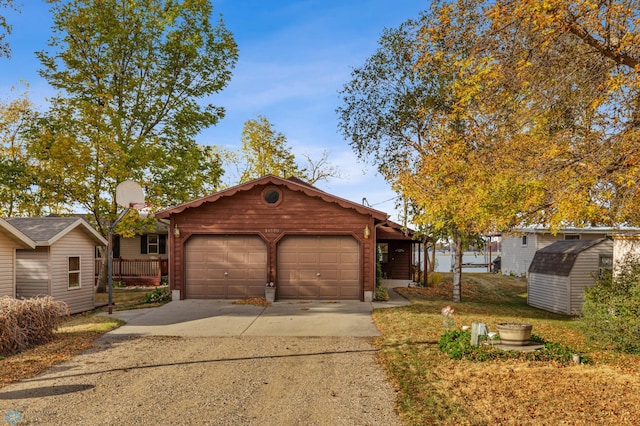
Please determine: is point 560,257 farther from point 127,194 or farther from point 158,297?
point 127,194

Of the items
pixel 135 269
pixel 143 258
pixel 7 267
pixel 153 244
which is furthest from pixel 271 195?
pixel 143 258

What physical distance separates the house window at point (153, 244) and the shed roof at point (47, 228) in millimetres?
12563

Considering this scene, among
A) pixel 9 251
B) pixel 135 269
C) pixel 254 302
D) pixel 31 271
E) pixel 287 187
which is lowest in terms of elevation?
pixel 254 302

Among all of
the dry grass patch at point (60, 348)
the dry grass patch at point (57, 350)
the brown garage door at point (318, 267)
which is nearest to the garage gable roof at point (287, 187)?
the brown garage door at point (318, 267)

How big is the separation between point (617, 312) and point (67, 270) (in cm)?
1700

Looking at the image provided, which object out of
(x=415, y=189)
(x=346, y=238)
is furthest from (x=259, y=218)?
(x=415, y=189)

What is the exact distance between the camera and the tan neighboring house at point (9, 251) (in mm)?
13808

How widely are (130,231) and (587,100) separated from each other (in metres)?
19.7

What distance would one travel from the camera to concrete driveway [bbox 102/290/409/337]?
12.4m

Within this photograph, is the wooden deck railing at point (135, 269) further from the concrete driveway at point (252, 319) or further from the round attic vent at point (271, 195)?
the round attic vent at point (271, 195)

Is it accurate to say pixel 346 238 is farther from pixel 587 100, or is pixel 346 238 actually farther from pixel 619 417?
pixel 619 417

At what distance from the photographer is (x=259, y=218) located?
18672mm

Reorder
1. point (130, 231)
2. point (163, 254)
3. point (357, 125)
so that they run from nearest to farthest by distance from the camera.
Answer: point (130, 231), point (357, 125), point (163, 254)

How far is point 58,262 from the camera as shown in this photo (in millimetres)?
15883
